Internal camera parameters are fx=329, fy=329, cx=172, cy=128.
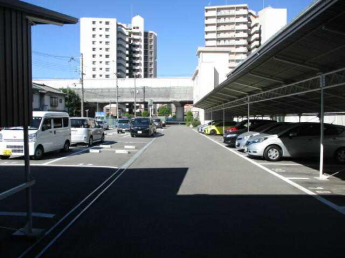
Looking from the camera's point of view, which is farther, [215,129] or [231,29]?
[231,29]

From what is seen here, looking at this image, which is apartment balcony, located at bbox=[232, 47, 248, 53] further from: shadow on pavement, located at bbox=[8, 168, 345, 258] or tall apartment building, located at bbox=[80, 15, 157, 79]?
shadow on pavement, located at bbox=[8, 168, 345, 258]

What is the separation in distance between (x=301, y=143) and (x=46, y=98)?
4542 centimetres

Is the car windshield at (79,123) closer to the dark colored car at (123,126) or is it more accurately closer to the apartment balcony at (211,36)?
the dark colored car at (123,126)

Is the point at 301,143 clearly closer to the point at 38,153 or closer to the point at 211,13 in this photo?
the point at 38,153

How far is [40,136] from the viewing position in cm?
1355

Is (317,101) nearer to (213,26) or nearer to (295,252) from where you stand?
(295,252)

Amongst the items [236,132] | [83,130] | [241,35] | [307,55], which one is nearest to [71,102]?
[83,130]

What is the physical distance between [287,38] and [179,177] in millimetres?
4918

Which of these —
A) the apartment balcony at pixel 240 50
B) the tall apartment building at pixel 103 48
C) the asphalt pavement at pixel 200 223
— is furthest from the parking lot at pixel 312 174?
the tall apartment building at pixel 103 48

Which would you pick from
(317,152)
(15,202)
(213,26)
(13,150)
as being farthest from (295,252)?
(213,26)

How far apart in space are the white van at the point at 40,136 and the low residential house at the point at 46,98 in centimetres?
3064

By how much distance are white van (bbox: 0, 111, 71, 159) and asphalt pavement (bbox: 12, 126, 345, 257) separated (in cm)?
583

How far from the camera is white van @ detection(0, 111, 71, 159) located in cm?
1286

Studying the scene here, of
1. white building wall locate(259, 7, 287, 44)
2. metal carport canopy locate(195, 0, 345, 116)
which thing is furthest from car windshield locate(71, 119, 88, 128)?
white building wall locate(259, 7, 287, 44)
